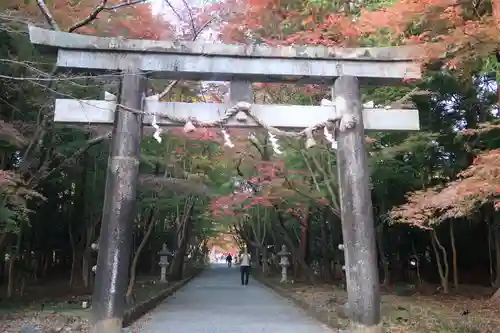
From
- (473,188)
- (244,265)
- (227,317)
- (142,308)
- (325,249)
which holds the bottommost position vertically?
(227,317)

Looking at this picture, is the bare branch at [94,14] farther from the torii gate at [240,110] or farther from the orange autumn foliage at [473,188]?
the orange autumn foliage at [473,188]

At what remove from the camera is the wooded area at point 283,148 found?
860cm

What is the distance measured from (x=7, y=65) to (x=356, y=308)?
9933mm

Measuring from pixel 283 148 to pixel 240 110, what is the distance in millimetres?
8043

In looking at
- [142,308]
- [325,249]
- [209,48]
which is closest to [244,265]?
[325,249]

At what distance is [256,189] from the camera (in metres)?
18.9

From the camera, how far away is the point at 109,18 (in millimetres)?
12172

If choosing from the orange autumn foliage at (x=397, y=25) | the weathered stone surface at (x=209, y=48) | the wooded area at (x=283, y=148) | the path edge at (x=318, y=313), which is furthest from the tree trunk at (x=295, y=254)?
the weathered stone surface at (x=209, y=48)

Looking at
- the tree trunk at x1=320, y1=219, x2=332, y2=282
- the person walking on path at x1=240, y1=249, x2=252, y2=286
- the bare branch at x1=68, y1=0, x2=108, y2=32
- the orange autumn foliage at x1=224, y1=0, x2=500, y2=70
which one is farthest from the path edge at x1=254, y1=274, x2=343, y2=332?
the bare branch at x1=68, y1=0, x2=108, y2=32

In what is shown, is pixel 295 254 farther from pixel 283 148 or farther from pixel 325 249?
pixel 283 148

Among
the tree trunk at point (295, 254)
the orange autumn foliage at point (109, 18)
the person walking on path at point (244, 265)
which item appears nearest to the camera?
the orange autumn foliage at point (109, 18)

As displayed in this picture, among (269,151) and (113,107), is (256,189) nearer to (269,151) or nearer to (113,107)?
(269,151)

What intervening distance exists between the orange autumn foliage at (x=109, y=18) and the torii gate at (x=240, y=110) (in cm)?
330

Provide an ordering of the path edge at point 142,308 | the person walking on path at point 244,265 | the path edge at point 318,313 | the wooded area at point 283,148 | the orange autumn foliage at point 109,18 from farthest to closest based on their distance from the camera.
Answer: the person walking on path at point 244,265 → the orange autumn foliage at point 109,18 → the path edge at point 142,308 → the path edge at point 318,313 → the wooded area at point 283,148
